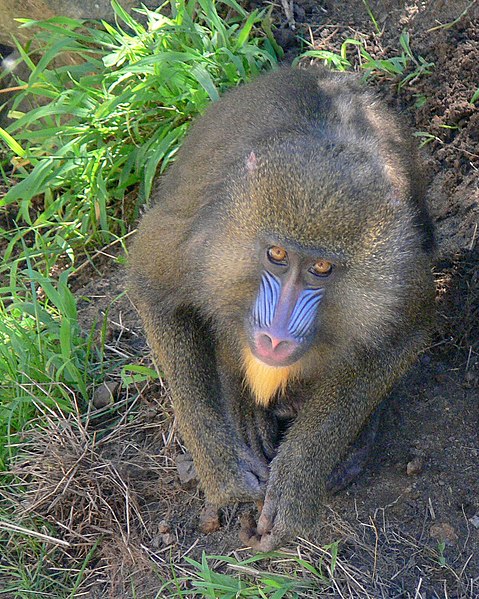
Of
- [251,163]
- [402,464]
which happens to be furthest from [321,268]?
[402,464]

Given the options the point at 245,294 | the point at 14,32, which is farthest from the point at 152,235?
the point at 14,32

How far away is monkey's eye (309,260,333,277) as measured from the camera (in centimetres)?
364

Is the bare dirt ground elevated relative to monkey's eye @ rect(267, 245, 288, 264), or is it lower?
lower

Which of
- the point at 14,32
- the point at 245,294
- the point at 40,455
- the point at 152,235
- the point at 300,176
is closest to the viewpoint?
the point at 300,176

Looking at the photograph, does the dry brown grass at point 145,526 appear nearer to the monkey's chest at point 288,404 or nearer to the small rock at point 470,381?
the monkey's chest at point 288,404

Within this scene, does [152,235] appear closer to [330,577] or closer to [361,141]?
[361,141]

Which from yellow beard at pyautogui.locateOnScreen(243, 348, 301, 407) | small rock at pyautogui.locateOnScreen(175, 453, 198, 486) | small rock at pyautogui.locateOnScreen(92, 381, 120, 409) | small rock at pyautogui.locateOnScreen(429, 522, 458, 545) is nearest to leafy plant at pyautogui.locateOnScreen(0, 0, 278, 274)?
small rock at pyautogui.locateOnScreen(92, 381, 120, 409)

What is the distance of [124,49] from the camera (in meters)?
5.34

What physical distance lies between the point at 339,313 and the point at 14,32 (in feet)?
11.1

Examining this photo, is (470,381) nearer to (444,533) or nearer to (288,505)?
(444,533)

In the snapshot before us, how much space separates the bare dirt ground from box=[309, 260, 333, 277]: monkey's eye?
3.69 ft

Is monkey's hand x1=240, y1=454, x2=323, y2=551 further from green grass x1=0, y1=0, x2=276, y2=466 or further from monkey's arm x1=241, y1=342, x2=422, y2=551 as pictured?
green grass x1=0, y1=0, x2=276, y2=466

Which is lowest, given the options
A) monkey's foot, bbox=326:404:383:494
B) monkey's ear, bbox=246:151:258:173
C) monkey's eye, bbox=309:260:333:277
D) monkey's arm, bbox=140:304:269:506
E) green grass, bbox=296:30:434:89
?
monkey's foot, bbox=326:404:383:494

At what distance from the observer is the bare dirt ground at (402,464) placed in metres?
4.14
